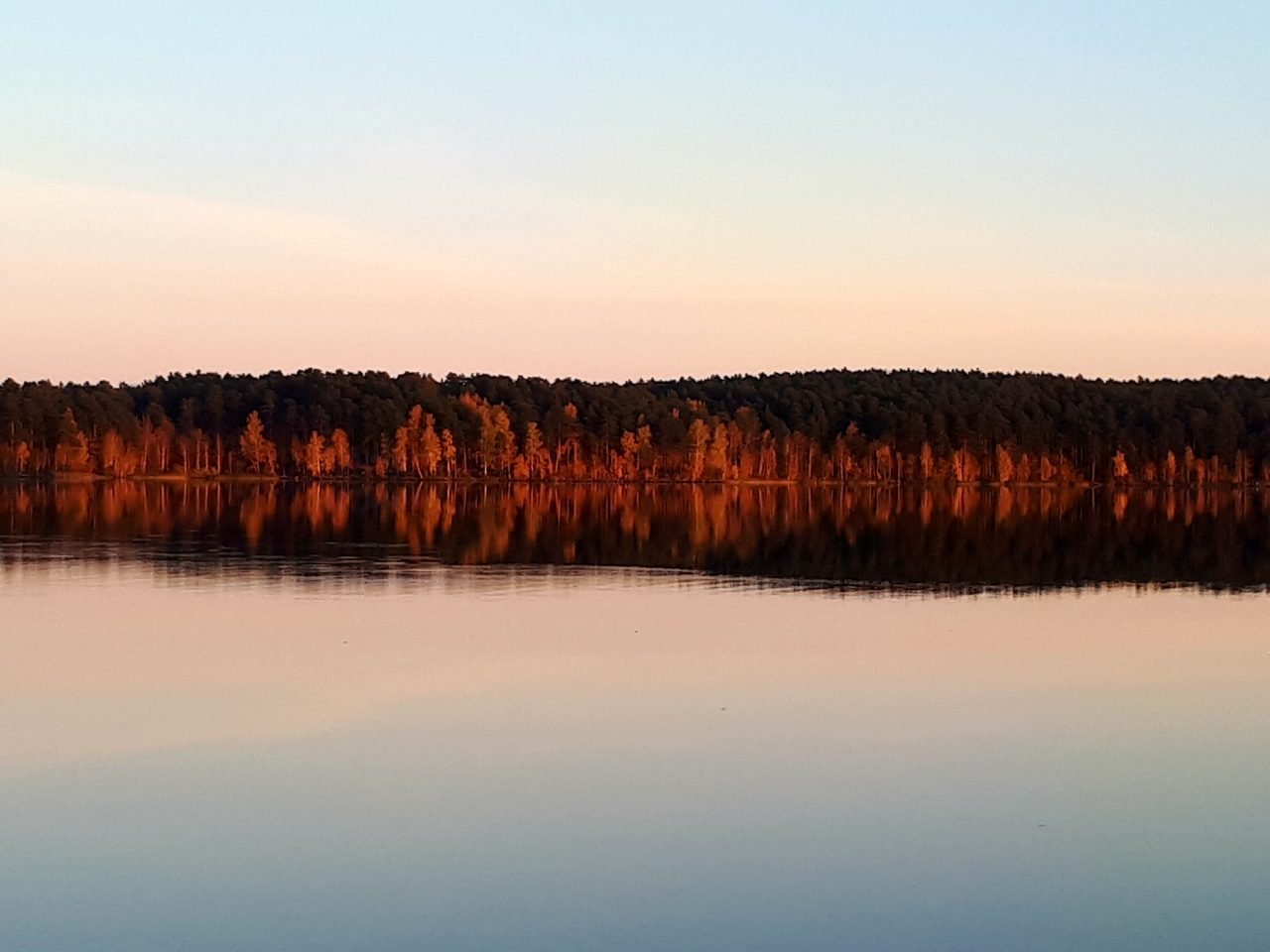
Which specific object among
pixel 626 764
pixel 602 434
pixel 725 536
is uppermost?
pixel 602 434

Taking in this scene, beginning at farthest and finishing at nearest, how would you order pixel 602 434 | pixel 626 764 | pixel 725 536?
pixel 602 434
pixel 725 536
pixel 626 764

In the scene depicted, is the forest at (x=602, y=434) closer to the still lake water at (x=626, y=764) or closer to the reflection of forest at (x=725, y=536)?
the reflection of forest at (x=725, y=536)

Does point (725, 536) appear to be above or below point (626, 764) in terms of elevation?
above

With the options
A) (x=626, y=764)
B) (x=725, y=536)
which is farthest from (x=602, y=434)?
(x=626, y=764)

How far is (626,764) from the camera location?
711 inches

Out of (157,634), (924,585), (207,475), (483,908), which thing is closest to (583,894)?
(483,908)

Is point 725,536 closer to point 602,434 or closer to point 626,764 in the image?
point 626,764

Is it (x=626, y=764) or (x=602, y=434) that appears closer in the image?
(x=626, y=764)

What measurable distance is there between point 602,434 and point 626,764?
160831mm

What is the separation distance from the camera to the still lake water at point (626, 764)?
502 inches

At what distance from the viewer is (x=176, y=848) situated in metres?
14.3

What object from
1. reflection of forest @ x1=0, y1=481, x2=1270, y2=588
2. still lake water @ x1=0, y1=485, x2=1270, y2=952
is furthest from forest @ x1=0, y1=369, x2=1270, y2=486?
still lake water @ x1=0, y1=485, x2=1270, y2=952

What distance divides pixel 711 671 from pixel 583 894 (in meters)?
12.3

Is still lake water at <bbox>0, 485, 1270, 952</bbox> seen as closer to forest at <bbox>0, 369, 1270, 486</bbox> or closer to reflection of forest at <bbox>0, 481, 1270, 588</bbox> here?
reflection of forest at <bbox>0, 481, 1270, 588</bbox>
